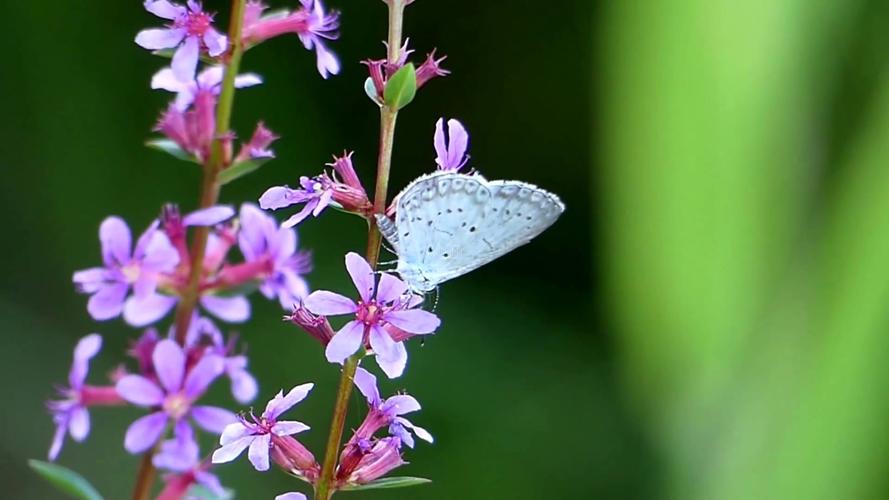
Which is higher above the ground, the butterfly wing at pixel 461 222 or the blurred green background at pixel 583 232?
the butterfly wing at pixel 461 222

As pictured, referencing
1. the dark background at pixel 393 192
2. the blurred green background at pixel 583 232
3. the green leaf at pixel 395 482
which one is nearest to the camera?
the green leaf at pixel 395 482

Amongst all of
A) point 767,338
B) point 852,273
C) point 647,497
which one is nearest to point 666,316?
point 767,338

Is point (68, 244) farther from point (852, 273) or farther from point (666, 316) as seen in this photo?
point (852, 273)

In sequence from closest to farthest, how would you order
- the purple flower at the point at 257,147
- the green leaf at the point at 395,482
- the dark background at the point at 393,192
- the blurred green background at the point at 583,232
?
the green leaf at the point at 395,482 → the purple flower at the point at 257,147 → the blurred green background at the point at 583,232 → the dark background at the point at 393,192

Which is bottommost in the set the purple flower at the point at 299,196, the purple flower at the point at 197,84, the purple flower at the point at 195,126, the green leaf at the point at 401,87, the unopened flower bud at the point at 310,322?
the unopened flower bud at the point at 310,322

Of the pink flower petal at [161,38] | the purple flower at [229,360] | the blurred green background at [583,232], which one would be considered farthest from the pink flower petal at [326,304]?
the blurred green background at [583,232]

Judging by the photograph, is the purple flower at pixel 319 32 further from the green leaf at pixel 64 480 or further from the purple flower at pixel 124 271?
the green leaf at pixel 64 480

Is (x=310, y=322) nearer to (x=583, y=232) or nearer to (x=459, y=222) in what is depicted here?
(x=459, y=222)
